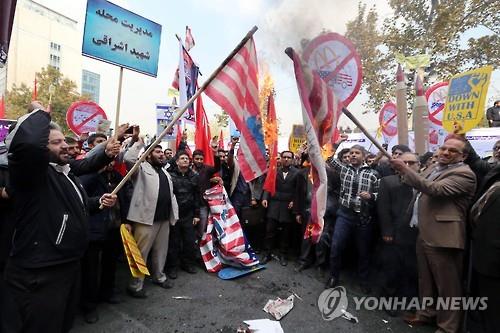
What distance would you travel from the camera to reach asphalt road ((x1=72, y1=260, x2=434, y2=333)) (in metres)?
3.69

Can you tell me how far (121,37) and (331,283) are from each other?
417cm

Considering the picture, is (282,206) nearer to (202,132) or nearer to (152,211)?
(202,132)

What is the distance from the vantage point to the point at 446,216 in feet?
11.3

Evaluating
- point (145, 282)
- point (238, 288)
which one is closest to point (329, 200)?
point (238, 288)

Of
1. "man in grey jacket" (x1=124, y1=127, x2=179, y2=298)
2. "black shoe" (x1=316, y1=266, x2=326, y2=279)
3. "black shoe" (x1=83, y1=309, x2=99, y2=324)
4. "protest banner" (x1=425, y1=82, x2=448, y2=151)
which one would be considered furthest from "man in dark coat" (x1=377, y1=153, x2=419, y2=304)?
"black shoe" (x1=83, y1=309, x2=99, y2=324)

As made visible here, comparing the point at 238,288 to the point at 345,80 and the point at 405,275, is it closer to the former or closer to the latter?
the point at 405,275

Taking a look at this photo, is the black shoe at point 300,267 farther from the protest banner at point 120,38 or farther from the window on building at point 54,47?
the window on building at point 54,47

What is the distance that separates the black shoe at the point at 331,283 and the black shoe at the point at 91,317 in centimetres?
297

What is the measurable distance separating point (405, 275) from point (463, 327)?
38.2 inches

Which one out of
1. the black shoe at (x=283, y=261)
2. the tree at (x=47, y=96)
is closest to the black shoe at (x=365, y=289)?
the black shoe at (x=283, y=261)

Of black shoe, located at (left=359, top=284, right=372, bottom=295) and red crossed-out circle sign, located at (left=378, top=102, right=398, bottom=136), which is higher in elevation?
red crossed-out circle sign, located at (left=378, top=102, right=398, bottom=136)

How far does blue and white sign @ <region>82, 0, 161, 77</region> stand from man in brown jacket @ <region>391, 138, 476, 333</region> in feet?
10.4

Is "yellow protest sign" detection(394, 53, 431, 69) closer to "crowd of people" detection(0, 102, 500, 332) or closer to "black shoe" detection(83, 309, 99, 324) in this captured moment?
"crowd of people" detection(0, 102, 500, 332)

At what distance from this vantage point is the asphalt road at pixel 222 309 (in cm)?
369
